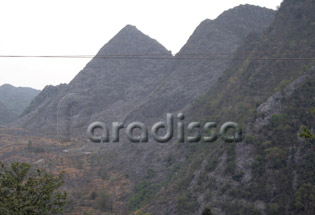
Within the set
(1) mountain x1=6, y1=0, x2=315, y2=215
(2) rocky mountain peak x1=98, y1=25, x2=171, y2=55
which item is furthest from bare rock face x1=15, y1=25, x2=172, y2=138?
(1) mountain x1=6, y1=0, x2=315, y2=215

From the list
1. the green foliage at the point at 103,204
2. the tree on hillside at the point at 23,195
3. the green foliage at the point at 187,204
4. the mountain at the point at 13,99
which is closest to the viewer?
the tree on hillside at the point at 23,195

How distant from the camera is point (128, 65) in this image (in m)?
79.5

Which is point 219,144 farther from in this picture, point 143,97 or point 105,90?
point 105,90

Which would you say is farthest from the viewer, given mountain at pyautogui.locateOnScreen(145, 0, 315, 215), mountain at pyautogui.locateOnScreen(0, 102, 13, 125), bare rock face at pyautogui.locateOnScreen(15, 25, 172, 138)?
mountain at pyautogui.locateOnScreen(0, 102, 13, 125)

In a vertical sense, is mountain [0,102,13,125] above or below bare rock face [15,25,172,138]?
below

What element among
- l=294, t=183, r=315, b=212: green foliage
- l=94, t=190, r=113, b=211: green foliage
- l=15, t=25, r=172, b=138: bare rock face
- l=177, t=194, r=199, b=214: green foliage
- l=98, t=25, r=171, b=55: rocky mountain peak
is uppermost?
l=98, t=25, r=171, b=55: rocky mountain peak

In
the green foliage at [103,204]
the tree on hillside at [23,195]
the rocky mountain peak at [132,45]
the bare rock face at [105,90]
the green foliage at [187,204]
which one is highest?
the rocky mountain peak at [132,45]

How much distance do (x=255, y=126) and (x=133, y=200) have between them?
1179 cm

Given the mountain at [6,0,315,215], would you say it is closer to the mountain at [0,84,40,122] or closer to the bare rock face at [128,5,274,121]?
the bare rock face at [128,5,274,121]

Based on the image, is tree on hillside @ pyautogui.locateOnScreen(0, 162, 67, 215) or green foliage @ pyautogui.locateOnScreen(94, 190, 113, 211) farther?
green foliage @ pyautogui.locateOnScreen(94, 190, 113, 211)

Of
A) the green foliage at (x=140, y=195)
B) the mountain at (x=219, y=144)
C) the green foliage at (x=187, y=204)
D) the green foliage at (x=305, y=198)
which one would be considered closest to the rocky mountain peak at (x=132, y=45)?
the mountain at (x=219, y=144)

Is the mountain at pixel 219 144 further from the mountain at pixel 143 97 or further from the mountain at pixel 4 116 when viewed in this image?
the mountain at pixel 4 116

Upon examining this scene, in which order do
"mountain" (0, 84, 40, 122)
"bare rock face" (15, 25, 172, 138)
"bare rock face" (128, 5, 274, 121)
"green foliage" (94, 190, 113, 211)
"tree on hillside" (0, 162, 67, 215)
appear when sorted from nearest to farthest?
"tree on hillside" (0, 162, 67, 215) → "green foliage" (94, 190, 113, 211) → "bare rock face" (128, 5, 274, 121) → "bare rock face" (15, 25, 172, 138) → "mountain" (0, 84, 40, 122)

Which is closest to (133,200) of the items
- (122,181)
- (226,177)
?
(122,181)
